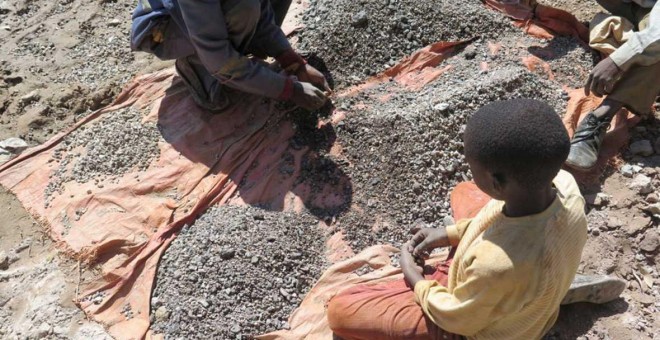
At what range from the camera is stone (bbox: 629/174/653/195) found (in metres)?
2.57

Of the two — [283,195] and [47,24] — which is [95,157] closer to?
[283,195]

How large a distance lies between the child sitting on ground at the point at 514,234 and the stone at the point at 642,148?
1.24 m

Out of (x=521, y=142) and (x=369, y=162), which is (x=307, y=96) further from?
(x=521, y=142)

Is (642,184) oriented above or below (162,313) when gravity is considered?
above

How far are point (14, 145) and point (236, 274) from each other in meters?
1.64

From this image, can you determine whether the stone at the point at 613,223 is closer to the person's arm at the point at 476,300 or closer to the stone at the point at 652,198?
the stone at the point at 652,198

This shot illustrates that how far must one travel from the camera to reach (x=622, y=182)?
2.66m

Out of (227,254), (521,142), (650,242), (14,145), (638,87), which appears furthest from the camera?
(14,145)

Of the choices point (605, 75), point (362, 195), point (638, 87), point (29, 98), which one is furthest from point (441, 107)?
point (29, 98)

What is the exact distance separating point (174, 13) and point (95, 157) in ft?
2.76

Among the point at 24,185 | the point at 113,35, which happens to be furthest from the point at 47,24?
the point at 24,185

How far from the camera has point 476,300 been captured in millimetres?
1508

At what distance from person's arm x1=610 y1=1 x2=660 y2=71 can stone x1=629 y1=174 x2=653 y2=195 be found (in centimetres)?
48

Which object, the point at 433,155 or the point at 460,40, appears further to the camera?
the point at 460,40
